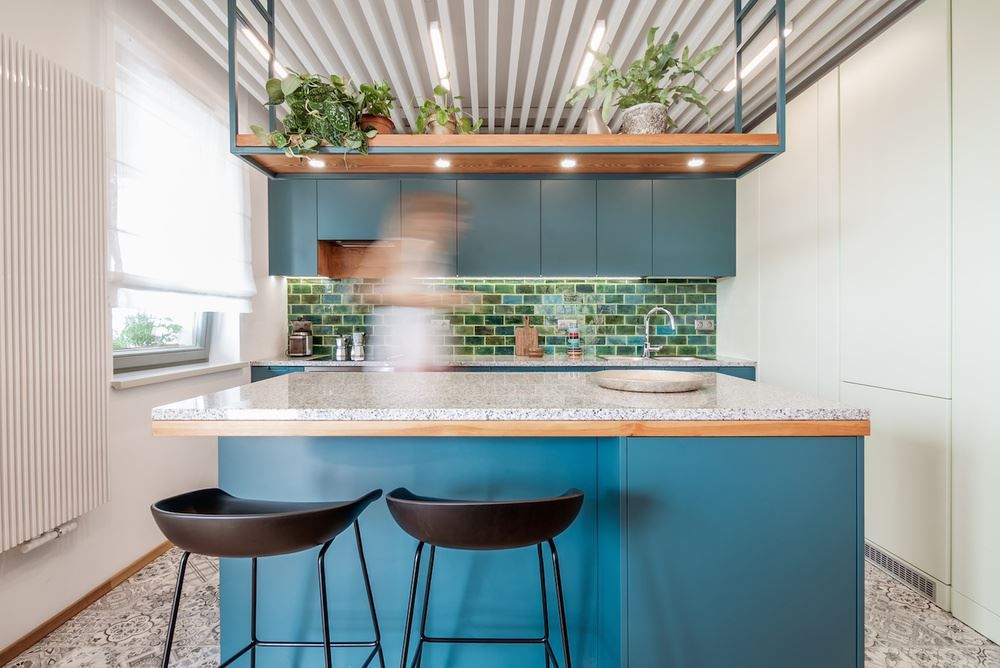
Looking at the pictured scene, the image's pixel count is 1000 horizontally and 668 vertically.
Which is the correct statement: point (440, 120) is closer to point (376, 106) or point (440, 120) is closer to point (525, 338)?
point (376, 106)

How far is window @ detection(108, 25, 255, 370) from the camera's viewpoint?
228cm

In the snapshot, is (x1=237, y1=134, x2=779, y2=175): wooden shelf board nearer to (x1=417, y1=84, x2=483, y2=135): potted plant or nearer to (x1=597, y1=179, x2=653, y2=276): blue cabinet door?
(x1=417, y1=84, x2=483, y2=135): potted plant

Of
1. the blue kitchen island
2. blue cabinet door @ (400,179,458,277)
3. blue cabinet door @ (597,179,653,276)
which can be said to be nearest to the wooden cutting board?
blue cabinet door @ (597,179,653,276)

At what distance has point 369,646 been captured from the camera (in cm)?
159

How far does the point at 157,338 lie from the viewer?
2.78m

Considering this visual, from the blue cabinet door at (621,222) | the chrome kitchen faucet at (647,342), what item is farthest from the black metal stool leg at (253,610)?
the chrome kitchen faucet at (647,342)

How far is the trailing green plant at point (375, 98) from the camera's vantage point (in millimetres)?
1811

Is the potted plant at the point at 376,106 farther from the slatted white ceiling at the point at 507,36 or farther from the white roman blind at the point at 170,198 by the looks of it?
the white roman blind at the point at 170,198

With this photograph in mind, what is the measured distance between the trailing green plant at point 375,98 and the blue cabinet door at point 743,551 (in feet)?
5.06

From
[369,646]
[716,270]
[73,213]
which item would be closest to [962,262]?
[716,270]

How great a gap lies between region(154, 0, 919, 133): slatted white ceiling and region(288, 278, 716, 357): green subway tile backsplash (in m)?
1.40

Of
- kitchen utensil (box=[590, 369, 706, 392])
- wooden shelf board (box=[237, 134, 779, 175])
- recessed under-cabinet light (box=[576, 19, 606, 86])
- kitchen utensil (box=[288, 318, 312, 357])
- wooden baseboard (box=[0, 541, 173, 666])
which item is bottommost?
wooden baseboard (box=[0, 541, 173, 666])

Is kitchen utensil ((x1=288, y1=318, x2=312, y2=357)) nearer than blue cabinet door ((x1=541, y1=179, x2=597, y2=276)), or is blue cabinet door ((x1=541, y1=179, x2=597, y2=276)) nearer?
blue cabinet door ((x1=541, y1=179, x2=597, y2=276))

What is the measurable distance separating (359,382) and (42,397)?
1151 mm
